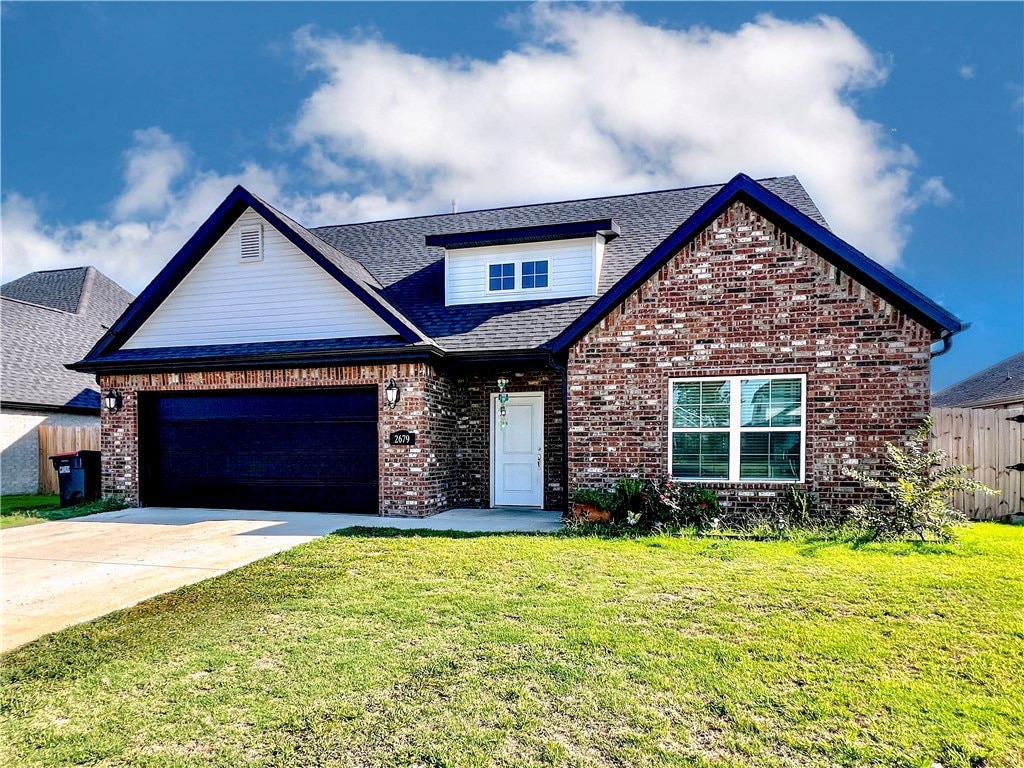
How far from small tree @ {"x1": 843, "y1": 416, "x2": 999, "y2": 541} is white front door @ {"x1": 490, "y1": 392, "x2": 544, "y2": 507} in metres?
5.47

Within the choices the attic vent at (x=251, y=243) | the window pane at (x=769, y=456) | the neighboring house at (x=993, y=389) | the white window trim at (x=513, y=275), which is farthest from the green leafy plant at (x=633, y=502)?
the neighboring house at (x=993, y=389)

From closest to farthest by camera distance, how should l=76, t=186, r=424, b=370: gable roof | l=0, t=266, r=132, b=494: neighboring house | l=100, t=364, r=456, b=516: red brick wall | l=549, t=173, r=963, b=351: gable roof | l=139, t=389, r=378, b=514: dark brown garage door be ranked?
l=549, t=173, r=963, b=351: gable roof, l=100, t=364, r=456, b=516: red brick wall, l=76, t=186, r=424, b=370: gable roof, l=139, t=389, r=378, b=514: dark brown garage door, l=0, t=266, r=132, b=494: neighboring house

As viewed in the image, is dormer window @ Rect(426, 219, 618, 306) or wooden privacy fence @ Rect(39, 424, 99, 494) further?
wooden privacy fence @ Rect(39, 424, 99, 494)

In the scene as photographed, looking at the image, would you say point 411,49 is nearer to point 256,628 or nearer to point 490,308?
point 490,308

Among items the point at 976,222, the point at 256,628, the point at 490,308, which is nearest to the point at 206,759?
the point at 256,628

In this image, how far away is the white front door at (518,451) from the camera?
11.8 meters

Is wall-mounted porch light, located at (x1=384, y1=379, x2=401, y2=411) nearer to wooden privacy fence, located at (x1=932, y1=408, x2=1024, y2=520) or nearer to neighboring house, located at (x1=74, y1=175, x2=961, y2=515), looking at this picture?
neighboring house, located at (x1=74, y1=175, x2=961, y2=515)

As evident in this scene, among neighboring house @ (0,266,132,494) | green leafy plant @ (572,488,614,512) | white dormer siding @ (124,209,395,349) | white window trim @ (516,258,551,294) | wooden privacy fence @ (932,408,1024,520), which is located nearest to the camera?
green leafy plant @ (572,488,614,512)

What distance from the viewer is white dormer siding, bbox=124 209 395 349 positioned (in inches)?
456

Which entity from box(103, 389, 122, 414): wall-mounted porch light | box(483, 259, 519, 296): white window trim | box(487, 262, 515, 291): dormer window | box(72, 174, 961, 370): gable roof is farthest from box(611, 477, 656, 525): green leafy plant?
box(103, 389, 122, 414): wall-mounted porch light

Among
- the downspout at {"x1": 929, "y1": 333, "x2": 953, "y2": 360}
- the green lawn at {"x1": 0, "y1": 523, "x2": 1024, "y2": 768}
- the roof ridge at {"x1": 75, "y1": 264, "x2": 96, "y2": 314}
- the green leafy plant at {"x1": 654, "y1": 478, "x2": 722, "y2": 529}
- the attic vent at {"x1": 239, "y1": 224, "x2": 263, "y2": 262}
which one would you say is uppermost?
the roof ridge at {"x1": 75, "y1": 264, "x2": 96, "y2": 314}

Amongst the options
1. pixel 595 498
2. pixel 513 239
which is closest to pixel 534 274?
pixel 513 239

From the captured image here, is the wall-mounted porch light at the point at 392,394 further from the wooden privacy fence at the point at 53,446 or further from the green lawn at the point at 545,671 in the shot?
the wooden privacy fence at the point at 53,446

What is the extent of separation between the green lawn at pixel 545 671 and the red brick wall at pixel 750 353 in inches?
98.3
